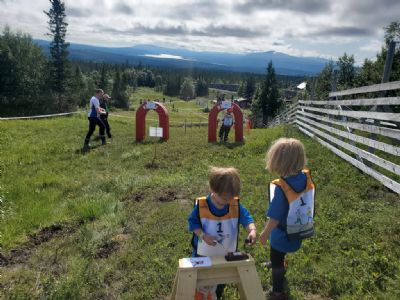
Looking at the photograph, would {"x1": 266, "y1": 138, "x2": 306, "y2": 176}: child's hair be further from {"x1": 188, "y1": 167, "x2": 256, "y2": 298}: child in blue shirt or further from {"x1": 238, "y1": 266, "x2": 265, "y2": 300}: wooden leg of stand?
{"x1": 238, "y1": 266, "x2": 265, "y2": 300}: wooden leg of stand

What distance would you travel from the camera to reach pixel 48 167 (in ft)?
34.2

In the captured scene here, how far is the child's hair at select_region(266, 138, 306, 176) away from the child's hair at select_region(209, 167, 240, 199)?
1.59ft

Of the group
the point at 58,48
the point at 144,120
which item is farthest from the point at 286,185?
the point at 58,48

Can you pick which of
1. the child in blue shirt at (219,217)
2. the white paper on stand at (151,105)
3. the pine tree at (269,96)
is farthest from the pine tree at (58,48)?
the child in blue shirt at (219,217)

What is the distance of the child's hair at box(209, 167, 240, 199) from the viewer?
9.96ft

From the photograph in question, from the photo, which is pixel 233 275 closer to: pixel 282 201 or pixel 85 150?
pixel 282 201

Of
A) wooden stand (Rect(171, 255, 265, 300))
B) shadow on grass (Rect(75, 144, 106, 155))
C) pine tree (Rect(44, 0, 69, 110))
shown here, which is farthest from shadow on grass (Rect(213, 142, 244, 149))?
pine tree (Rect(44, 0, 69, 110))

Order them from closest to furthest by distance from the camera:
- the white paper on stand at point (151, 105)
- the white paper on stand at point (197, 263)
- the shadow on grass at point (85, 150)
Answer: the white paper on stand at point (197, 263) → the shadow on grass at point (85, 150) → the white paper on stand at point (151, 105)

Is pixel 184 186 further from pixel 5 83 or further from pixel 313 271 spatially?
pixel 5 83

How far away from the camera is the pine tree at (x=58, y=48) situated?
2076 inches

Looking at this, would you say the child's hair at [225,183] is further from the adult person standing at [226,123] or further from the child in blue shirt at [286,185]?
the adult person standing at [226,123]

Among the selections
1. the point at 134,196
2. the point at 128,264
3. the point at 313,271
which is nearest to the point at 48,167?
the point at 134,196

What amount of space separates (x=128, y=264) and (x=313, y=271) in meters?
2.47

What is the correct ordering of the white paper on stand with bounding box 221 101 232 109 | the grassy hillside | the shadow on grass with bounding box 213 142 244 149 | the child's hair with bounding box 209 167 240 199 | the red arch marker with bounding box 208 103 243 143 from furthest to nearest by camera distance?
the white paper on stand with bounding box 221 101 232 109
the red arch marker with bounding box 208 103 243 143
the shadow on grass with bounding box 213 142 244 149
the grassy hillside
the child's hair with bounding box 209 167 240 199
